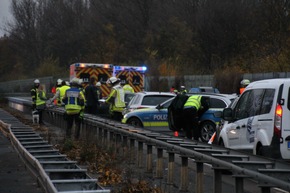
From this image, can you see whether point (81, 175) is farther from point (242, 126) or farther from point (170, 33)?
point (170, 33)

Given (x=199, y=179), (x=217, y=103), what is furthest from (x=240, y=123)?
(x=217, y=103)

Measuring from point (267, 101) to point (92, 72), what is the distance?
1904cm

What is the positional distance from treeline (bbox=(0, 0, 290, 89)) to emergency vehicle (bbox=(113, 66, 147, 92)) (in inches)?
224

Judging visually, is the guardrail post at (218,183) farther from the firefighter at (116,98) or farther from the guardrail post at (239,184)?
the firefighter at (116,98)

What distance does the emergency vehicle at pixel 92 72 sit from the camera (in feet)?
93.9

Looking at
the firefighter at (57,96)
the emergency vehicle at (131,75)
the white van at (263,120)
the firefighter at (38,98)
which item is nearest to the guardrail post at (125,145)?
the white van at (263,120)

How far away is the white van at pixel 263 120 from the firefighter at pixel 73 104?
5494mm

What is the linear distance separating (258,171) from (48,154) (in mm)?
5142

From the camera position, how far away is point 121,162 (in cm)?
1241

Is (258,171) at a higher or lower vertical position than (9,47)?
lower

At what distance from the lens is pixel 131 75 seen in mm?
29219

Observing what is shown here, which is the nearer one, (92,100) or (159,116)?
(159,116)

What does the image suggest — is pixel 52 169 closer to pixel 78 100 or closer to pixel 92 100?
pixel 78 100

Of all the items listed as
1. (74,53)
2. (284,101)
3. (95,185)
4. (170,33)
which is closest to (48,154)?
(95,185)
